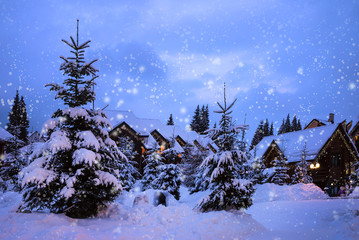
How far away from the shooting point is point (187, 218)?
35.0ft

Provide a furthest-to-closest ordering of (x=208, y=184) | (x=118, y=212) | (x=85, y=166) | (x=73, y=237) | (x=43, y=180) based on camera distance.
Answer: (x=208, y=184), (x=118, y=212), (x=85, y=166), (x=43, y=180), (x=73, y=237)

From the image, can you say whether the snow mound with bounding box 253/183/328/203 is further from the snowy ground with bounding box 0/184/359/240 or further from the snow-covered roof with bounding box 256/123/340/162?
the snow-covered roof with bounding box 256/123/340/162

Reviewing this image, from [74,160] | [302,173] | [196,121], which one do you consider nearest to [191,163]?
[302,173]

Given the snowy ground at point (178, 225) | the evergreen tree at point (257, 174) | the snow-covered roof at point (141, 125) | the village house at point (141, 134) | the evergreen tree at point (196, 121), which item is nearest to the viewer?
the snowy ground at point (178, 225)

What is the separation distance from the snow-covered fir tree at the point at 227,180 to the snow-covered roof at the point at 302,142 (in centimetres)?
2442

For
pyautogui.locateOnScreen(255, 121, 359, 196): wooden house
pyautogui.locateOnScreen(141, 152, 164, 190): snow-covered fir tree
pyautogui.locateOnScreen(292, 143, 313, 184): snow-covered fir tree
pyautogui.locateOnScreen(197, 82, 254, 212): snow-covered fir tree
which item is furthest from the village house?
pyautogui.locateOnScreen(197, 82, 254, 212): snow-covered fir tree

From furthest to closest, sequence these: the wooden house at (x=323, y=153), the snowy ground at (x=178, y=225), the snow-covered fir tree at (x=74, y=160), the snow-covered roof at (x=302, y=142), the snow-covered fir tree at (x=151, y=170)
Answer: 1. the snow-covered roof at (x=302, y=142)
2. the wooden house at (x=323, y=153)
3. the snow-covered fir tree at (x=151, y=170)
4. the snow-covered fir tree at (x=74, y=160)
5. the snowy ground at (x=178, y=225)

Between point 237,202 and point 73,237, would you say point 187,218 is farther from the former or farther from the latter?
point 73,237

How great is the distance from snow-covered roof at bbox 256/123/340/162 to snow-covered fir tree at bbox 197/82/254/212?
2442 cm

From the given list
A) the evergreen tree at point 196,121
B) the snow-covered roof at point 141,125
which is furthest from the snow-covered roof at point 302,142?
the evergreen tree at point 196,121

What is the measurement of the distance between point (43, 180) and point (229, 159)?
769 centimetres

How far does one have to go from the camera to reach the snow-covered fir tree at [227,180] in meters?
11.7

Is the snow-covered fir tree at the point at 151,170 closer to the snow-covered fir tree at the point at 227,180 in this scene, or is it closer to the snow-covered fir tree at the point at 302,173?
the snow-covered fir tree at the point at 227,180

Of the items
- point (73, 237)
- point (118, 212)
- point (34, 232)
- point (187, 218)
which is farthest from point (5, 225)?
point (187, 218)
